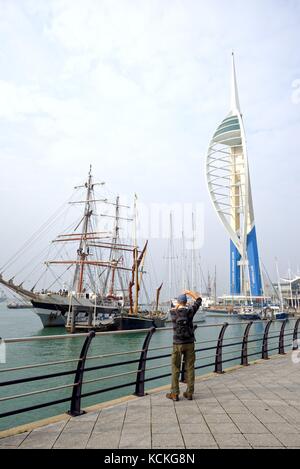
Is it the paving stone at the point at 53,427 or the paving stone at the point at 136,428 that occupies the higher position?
the paving stone at the point at 136,428

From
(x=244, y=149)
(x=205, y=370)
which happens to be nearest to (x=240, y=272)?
(x=244, y=149)

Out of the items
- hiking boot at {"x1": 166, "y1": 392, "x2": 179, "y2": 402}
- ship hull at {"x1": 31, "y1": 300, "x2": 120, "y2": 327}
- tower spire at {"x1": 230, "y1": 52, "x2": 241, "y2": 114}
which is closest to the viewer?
hiking boot at {"x1": 166, "y1": 392, "x2": 179, "y2": 402}

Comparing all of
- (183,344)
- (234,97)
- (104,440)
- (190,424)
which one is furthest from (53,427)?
(234,97)

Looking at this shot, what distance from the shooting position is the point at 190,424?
474cm

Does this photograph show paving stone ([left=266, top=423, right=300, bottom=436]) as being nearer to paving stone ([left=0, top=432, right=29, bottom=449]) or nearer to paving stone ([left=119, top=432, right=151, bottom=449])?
paving stone ([left=119, top=432, right=151, bottom=449])

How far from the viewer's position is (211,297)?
13900 centimetres

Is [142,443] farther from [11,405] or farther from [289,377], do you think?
[11,405]

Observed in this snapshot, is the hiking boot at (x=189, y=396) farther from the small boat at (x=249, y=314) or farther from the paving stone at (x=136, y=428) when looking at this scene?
the small boat at (x=249, y=314)

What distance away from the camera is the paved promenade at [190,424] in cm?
409

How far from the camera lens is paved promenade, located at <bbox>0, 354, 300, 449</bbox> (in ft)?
13.4

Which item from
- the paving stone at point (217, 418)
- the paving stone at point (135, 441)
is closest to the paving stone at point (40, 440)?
the paving stone at point (135, 441)

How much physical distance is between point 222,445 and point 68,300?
50.6 m

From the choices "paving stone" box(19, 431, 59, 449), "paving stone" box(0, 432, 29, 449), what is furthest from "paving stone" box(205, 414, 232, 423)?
"paving stone" box(0, 432, 29, 449)

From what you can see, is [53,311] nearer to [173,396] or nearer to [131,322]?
[131,322]
